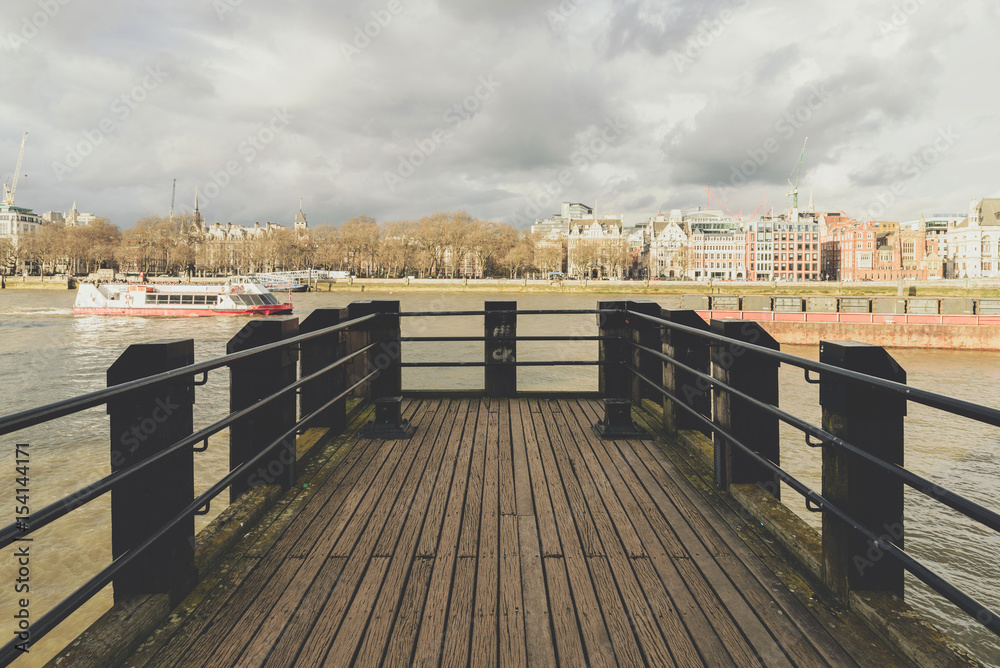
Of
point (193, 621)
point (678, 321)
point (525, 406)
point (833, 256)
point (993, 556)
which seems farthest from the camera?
point (833, 256)

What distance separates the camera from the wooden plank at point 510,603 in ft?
6.66

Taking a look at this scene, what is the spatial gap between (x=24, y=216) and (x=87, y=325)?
15802 centimetres

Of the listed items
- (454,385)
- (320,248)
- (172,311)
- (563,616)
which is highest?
(320,248)

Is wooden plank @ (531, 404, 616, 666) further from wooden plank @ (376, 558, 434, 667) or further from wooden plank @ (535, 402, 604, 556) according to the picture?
wooden plank @ (376, 558, 434, 667)

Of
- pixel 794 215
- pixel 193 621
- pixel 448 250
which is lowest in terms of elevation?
pixel 193 621

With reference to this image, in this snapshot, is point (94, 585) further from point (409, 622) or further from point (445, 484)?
point (445, 484)

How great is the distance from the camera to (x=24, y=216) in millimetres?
149500

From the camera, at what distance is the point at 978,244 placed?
12112 cm

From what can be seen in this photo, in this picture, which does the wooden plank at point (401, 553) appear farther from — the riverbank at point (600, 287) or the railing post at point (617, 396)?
the riverbank at point (600, 287)

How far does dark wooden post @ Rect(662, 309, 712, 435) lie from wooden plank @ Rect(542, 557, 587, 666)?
203 centimetres

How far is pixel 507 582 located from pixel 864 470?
5.13 feet

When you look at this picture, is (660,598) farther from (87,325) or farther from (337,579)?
(87,325)

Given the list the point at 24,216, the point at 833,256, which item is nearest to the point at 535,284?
the point at 833,256

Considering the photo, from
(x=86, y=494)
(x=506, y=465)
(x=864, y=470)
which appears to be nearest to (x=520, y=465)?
(x=506, y=465)
